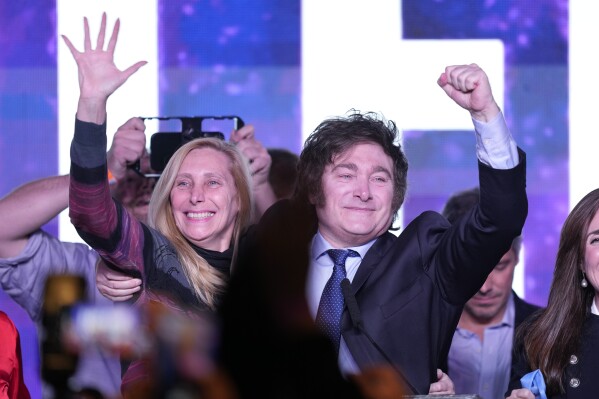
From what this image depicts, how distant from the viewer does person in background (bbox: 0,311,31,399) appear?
2387mm

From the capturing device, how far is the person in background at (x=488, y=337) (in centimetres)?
350

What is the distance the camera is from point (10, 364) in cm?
242

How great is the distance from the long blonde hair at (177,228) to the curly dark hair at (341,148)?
164 millimetres

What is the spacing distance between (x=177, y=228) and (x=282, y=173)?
89cm

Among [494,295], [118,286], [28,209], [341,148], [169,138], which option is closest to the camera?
[118,286]

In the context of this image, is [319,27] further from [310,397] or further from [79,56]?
[310,397]

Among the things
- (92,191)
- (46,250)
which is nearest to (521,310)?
(46,250)

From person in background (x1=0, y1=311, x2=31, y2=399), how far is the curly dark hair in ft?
2.55

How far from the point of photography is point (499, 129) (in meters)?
2.43

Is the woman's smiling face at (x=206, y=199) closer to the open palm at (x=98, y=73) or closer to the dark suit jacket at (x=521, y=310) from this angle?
the open palm at (x=98, y=73)

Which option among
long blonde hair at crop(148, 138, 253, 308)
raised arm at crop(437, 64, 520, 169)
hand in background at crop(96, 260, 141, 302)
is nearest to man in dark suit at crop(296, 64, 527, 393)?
raised arm at crop(437, 64, 520, 169)

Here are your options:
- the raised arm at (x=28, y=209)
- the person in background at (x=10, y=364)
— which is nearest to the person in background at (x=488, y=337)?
the raised arm at (x=28, y=209)

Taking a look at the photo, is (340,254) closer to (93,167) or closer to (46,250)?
(93,167)

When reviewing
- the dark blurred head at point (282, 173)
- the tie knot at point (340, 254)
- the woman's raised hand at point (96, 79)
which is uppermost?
the woman's raised hand at point (96, 79)
